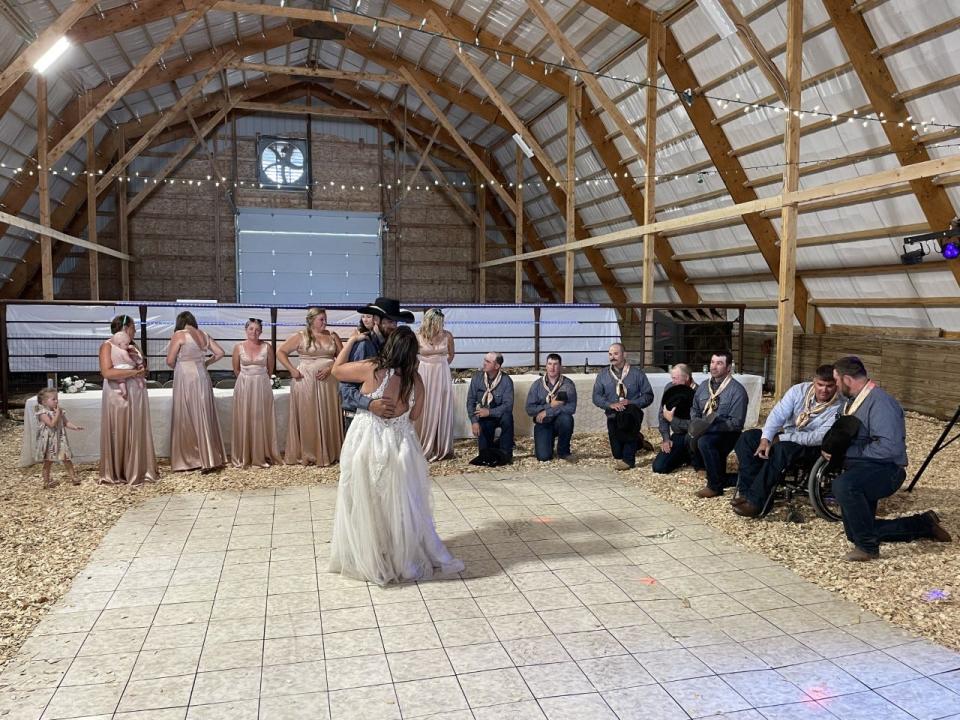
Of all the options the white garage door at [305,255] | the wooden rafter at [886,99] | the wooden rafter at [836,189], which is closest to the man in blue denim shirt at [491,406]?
the wooden rafter at [836,189]

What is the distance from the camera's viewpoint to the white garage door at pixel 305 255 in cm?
1658

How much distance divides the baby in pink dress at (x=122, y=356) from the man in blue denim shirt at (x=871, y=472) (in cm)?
498

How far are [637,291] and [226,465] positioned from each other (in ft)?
37.2

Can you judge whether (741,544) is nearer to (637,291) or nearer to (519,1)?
(519,1)

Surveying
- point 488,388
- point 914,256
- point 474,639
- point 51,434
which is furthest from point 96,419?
point 914,256

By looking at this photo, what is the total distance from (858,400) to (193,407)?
501 centimetres

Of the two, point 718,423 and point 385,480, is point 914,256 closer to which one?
point 718,423

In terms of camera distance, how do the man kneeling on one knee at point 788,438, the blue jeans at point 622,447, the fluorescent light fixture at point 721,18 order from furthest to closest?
the fluorescent light fixture at point 721,18, the blue jeans at point 622,447, the man kneeling on one knee at point 788,438

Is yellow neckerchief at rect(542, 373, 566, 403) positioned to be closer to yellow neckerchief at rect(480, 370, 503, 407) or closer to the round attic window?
yellow neckerchief at rect(480, 370, 503, 407)

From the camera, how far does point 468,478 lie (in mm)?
5773

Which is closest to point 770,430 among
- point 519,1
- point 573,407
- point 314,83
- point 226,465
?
point 573,407

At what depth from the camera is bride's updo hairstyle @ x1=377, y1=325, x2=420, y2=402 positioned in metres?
3.43

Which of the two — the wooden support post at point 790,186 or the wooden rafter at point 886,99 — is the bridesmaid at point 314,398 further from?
the wooden rafter at point 886,99

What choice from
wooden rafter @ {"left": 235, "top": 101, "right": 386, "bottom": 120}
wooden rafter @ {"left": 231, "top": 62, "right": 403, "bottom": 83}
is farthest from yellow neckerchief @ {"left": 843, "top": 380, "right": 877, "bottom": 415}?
wooden rafter @ {"left": 235, "top": 101, "right": 386, "bottom": 120}
